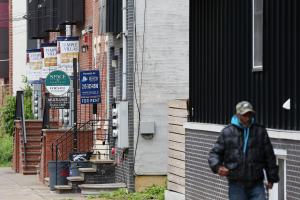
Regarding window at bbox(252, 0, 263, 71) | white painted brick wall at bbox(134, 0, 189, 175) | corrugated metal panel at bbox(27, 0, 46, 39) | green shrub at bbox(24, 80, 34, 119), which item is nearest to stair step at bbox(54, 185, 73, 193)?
white painted brick wall at bbox(134, 0, 189, 175)

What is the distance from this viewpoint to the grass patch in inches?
856

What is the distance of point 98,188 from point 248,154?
12719 mm

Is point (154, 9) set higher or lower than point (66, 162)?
higher

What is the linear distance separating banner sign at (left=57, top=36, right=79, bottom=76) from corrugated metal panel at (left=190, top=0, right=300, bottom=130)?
12.4 metres

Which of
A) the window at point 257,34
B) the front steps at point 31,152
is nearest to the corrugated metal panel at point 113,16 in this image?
the window at point 257,34

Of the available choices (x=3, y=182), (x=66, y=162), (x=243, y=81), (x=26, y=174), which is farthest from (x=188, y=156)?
(x=26, y=174)

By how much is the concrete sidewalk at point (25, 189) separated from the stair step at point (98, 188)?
0.76 feet

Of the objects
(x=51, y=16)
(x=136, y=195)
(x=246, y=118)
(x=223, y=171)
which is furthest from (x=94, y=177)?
(x=246, y=118)

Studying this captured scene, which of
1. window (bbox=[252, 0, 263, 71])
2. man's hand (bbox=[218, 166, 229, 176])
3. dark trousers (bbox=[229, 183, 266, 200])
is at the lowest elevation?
dark trousers (bbox=[229, 183, 266, 200])

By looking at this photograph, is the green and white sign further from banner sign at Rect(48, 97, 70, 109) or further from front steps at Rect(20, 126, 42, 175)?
front steps at Rect(20, 126, 42, 175)

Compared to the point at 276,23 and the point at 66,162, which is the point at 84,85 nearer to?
the point at 66,162

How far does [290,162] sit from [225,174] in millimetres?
1930

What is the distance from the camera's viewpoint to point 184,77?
22.9m

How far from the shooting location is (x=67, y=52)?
3073 centimetres
